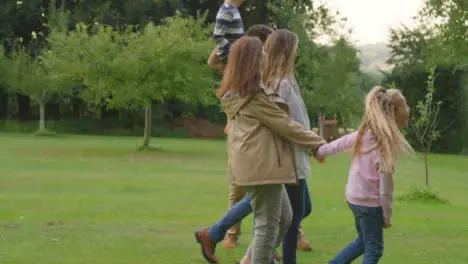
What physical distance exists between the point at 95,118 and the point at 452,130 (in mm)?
23637

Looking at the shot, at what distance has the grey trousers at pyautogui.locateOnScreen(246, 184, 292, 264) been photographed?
5.44 meters

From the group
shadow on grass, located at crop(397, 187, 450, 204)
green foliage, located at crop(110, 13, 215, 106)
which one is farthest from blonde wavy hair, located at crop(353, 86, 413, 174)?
green foliage, located at crop(110, 13, 215, 106)

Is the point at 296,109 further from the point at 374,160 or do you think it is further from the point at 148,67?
the point at 148,67

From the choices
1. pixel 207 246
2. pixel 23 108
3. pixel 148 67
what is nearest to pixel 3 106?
pixel 23 108

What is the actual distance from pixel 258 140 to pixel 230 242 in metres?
2.31

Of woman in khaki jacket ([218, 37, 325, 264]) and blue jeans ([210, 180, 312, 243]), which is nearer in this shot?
woman in khaki jacket ([218, 37, 325, 264])

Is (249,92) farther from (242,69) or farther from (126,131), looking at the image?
(126,131)

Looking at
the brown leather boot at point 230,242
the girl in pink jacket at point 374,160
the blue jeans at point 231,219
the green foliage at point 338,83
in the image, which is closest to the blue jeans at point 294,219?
the blue jeans at point 231,219

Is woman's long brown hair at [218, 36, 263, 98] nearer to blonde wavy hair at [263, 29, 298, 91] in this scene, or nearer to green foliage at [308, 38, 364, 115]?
blonde wavy hair at [263, 29, 298, 91]

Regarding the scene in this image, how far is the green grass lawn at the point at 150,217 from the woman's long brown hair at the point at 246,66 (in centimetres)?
181

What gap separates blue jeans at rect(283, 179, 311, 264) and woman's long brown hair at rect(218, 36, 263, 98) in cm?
106

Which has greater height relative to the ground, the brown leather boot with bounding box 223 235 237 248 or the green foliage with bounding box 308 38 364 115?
the green foliage with bounding box 308 38 364 115

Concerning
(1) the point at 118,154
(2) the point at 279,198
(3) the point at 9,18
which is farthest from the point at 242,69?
(3) the point at 9,18

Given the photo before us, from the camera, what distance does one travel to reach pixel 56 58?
101 ft
